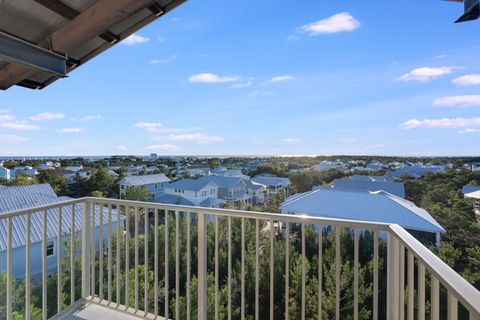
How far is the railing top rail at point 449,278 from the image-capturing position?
67 cm

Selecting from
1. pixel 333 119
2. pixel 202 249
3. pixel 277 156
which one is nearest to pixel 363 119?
pixel 333 119

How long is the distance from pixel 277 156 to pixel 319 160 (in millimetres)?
1175

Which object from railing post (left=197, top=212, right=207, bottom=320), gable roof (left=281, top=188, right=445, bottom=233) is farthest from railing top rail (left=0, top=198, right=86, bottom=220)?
gable roof (left=281, top=188, right=445, bottom=233)

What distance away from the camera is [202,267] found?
210 centimetres

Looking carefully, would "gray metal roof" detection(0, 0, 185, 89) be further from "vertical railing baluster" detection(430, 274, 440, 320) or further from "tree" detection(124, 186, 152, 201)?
"tree" detection(124, 186, 152, 201)

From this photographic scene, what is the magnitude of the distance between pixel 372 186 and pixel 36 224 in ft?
22.2

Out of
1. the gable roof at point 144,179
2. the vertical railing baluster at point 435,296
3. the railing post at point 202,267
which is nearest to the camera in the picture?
the vertical railing baluster at point 435,296

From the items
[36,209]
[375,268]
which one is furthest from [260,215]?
[36,209]

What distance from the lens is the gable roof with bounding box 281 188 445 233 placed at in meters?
5.96

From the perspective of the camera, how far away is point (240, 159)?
7.85 meters

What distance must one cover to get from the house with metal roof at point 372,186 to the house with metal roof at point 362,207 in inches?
3.9

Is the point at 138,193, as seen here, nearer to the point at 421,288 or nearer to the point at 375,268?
the point at 375,268

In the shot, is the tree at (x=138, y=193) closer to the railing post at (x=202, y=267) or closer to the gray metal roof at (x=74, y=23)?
the gray metal roof at (x=74, y=23)

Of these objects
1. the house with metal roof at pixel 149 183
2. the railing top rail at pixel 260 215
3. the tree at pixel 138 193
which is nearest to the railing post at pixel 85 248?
the railing top rail at pixel 260 215
